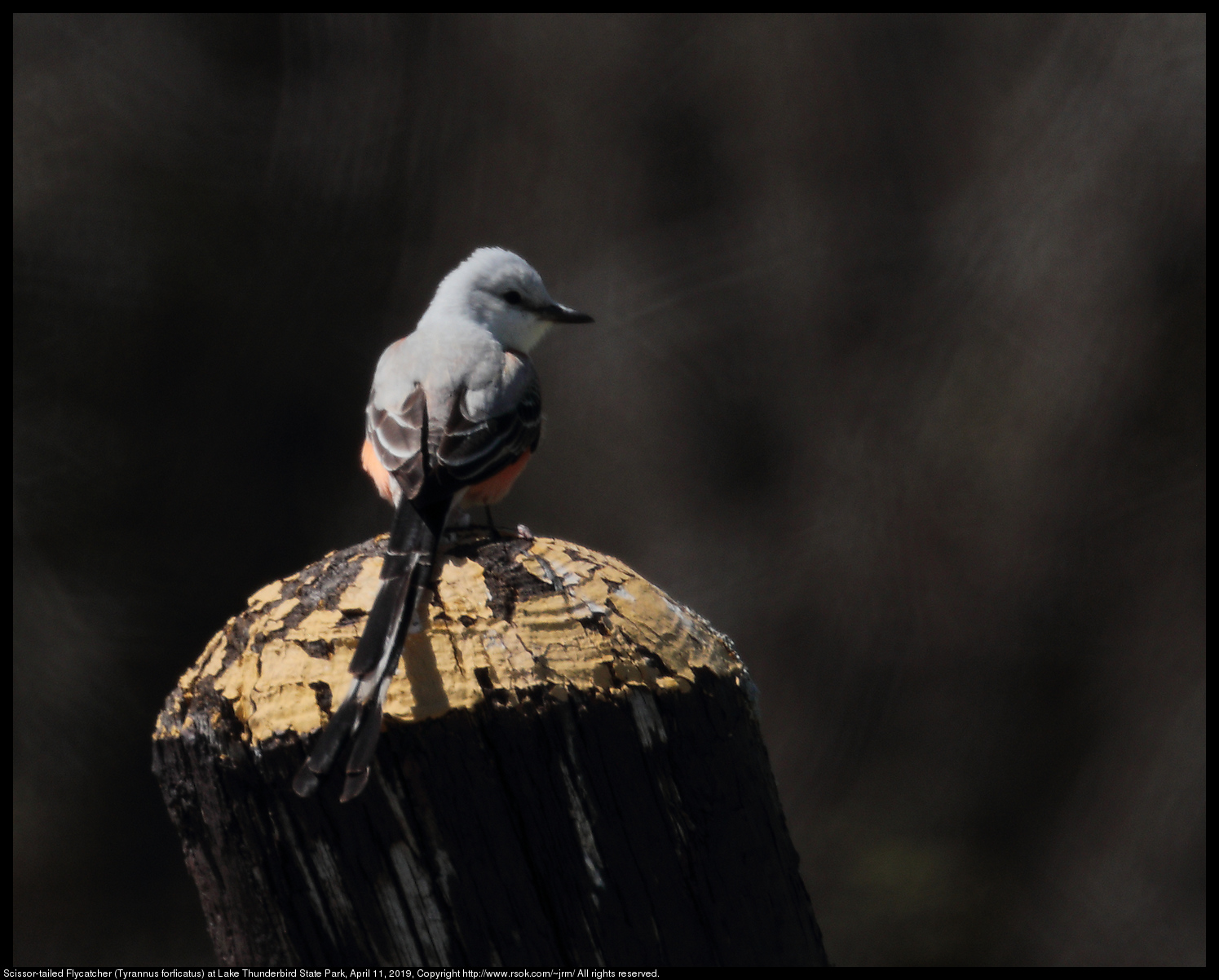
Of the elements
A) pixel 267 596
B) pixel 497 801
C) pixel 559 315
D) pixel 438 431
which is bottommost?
pixel 497 801

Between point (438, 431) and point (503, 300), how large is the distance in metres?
1.05

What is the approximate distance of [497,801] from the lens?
1432mm

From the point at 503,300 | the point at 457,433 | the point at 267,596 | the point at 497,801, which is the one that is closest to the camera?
the point at 497,801

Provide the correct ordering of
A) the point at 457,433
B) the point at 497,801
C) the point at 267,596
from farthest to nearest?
the point at 457,433
the point at 267,596
the point at 497,801

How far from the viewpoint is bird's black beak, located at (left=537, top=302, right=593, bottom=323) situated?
3379 mm

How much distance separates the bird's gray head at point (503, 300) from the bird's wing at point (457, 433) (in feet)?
1.90

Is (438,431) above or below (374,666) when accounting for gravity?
above

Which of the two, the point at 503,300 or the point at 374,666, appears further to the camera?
the point at 503,300

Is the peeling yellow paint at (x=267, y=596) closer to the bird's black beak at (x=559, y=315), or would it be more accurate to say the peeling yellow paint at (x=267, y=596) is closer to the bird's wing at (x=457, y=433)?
the bird's wing at (x=457, y=433)

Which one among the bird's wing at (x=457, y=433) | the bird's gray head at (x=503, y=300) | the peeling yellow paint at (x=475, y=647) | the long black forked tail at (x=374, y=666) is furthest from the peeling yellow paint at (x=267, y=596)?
the bird's gray head at (x=503, y=300)

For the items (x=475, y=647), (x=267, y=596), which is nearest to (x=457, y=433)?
(x=267, y=596)

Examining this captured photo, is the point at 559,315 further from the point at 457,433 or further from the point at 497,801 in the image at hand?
the point at 497,801

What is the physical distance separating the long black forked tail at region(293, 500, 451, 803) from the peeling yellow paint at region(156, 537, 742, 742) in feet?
0.07

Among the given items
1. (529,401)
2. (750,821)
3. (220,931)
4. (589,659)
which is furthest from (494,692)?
(529,401)
